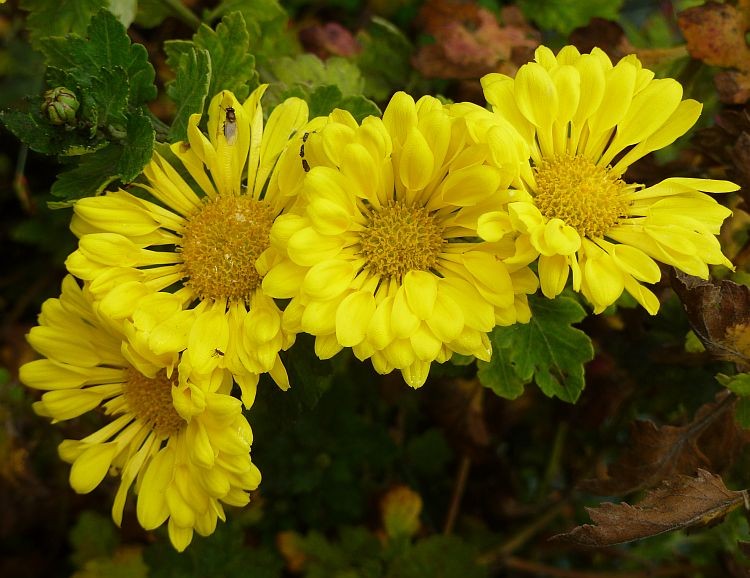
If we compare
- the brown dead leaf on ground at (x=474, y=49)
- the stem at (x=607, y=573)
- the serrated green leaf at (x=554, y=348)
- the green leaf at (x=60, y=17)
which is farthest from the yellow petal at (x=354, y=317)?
the stem at (x=607, y=573)

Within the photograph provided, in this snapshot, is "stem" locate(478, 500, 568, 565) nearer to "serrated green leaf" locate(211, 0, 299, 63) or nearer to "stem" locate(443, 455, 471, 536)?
"stem" locate(443, 455, 471, 536)

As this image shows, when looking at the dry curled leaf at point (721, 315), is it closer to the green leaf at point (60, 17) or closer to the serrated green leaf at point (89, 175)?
the serrated green leaf at point (89, 175)

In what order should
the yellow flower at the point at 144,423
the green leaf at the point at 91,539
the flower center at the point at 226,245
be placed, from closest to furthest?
the yellow flower at the point at 144,423 → the flower center at the point at 226,245 → the green leaf at the point at 91,539

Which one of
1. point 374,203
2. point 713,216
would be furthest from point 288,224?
point 713,216

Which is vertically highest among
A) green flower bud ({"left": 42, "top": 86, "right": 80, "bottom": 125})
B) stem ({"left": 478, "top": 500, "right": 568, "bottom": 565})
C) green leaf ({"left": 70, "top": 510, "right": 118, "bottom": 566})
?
green flower bud ({"left": 42, "top": 86, "right": 80, "bottom": 125})

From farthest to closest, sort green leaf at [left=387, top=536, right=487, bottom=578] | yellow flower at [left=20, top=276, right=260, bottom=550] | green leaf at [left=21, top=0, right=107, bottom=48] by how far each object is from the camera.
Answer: green leaf at [left=387, top=536, right=487, bottom=578]
green leaf at [left=21, top=0, right=107, bottom=48]
yellow flower at [left=20, top=276, right=260, bottom=550]

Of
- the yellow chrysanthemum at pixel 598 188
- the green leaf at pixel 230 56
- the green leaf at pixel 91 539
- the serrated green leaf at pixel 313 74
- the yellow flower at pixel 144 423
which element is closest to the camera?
the yellow chrysanthemum at pixel 598 188

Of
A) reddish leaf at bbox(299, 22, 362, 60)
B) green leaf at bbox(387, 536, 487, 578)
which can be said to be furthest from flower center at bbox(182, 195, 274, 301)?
green leaf at bbox(387, 536, 487, 578)
